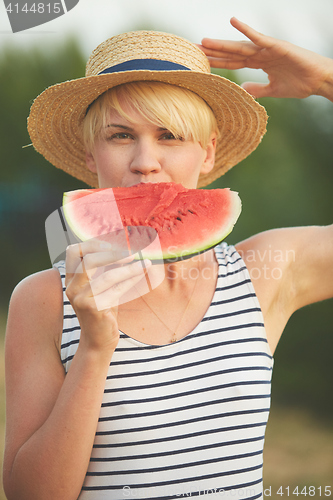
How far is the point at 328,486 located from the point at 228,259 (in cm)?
373

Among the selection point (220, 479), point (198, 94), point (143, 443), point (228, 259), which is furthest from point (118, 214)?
point (220, 479)

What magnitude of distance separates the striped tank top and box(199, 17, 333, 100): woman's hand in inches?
54.7

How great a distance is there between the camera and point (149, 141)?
1.72 metres

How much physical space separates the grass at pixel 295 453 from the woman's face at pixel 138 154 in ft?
12.7

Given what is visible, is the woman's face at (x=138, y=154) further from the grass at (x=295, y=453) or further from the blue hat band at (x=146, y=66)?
the grass at (x=295, y=453)

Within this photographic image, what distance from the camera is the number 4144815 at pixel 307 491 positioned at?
14.2 ft

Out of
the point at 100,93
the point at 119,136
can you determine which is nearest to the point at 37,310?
the point at 119,136

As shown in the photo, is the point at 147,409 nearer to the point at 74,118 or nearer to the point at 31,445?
the point at 31,445

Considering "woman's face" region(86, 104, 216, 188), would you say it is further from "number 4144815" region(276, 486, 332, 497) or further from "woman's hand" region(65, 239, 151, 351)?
"number 4144815" region(276, 486, 332, 497)

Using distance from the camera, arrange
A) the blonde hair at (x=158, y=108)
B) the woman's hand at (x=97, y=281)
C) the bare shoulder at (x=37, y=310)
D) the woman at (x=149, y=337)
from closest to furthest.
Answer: the woman's hand at (x=97, y=281) < the woman at (x=149, y=337) < the bare shoulder at (x=37, y=310) < the blonde hair at (x=158, y=108)

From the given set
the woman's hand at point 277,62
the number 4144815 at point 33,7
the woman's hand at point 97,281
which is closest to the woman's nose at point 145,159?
the woman's hand at point 97,281

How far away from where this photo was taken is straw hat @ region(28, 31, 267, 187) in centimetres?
178

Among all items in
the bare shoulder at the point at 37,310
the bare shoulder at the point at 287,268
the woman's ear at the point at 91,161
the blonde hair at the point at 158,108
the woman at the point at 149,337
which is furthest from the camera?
the woman's ear at the point at 91,161

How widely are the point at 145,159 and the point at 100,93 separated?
0.46 metres
